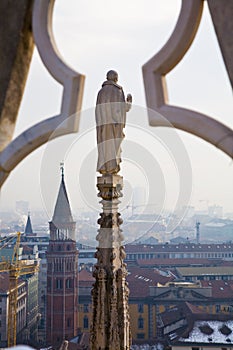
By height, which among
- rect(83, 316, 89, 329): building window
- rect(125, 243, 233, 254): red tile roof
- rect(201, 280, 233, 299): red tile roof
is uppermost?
rect(125, 243, 233, 254): red tile roof

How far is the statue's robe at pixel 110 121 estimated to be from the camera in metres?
1.98

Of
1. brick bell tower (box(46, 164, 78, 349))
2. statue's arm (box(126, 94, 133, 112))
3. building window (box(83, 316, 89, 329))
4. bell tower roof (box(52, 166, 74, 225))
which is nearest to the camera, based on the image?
statue's arm (box(126, 94, 133, 112))

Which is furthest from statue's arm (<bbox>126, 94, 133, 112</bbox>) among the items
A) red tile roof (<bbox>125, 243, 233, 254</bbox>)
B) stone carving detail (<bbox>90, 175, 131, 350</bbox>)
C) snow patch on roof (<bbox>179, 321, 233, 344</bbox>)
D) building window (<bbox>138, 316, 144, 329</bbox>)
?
red tile roof (<bbox>125, 243, 233, 254</bbox>)

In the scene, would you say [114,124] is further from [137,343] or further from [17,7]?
[137,343]

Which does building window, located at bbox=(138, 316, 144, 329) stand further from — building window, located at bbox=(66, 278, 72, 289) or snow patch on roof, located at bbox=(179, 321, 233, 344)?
snow patch on roof, located at bbox=(179, 321, 233, 344)

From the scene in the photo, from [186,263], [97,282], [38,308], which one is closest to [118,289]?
[97,282]

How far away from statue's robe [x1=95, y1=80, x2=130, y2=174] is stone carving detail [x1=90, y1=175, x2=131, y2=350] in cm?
48

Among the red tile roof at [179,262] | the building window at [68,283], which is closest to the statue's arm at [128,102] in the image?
the building window at [68,283]

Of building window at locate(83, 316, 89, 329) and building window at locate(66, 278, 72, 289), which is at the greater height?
building window at locate(66, 278, 72, 289)

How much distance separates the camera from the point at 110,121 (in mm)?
1987

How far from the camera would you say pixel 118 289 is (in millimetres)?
2824

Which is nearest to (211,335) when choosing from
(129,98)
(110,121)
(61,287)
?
(61,287)

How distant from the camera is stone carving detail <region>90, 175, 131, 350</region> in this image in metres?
2.75

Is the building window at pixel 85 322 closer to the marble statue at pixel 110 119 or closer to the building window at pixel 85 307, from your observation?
the building window at pixel 85 307
